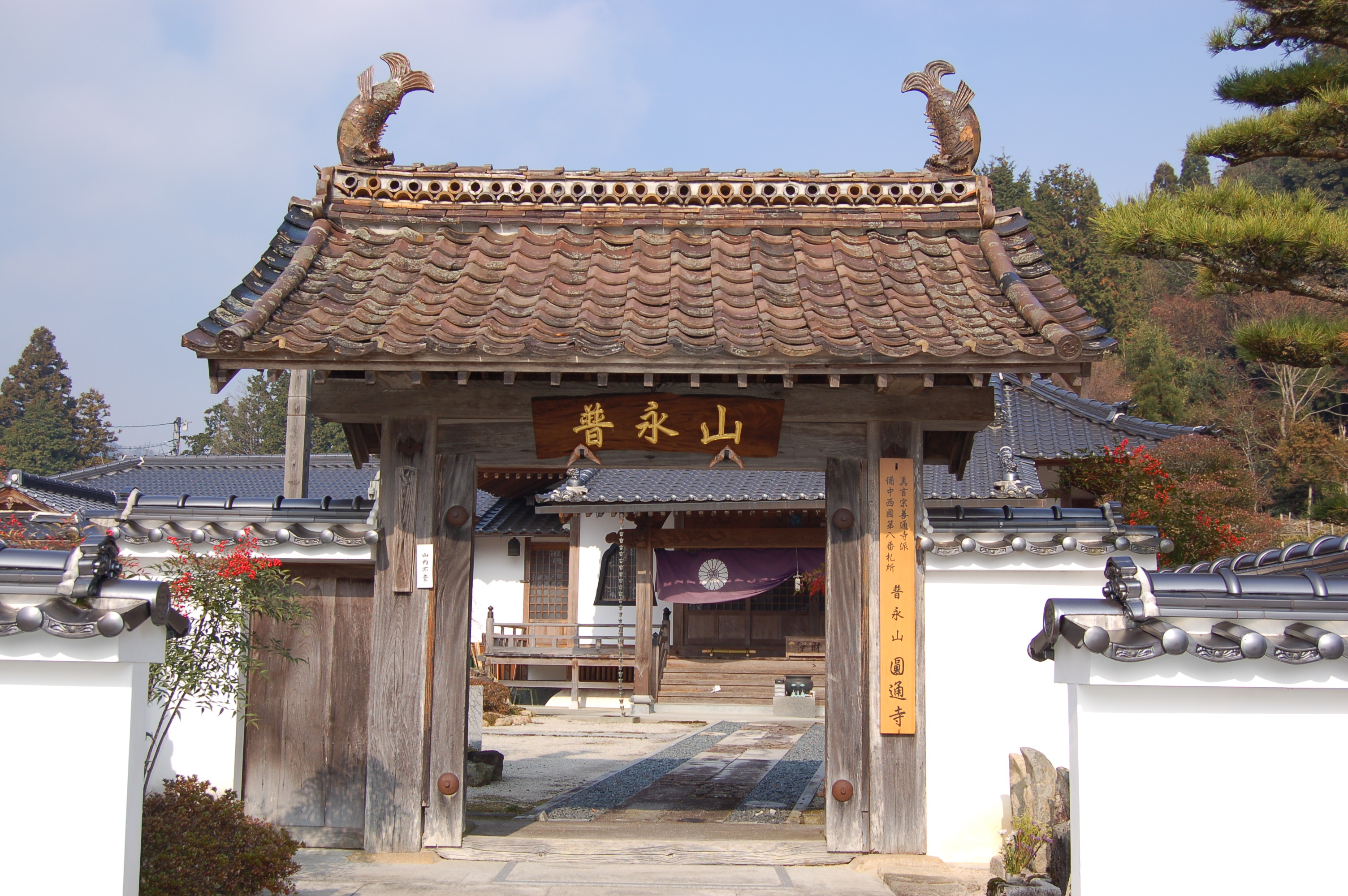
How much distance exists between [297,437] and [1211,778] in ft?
32.9

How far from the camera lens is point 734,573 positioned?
2170 centimetres

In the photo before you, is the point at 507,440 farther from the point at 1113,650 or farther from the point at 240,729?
the point at 1113,650

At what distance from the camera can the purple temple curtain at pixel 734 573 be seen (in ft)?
70.9

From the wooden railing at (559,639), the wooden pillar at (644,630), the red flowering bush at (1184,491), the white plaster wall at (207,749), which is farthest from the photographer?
the wooden railing at (559,639)

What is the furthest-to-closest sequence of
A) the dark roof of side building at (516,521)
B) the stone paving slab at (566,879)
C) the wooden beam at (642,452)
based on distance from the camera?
the dark roof of side building at (516,521) < the wooden beam at (642,452) < the stone paving slab at (566,879)

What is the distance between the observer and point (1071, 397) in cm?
2139

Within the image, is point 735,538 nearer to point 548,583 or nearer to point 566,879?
point 548,583

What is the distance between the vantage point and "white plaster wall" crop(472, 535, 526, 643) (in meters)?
24.3

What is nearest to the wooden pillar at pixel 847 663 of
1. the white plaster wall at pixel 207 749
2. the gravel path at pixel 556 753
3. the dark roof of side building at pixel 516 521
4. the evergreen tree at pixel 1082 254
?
the gravel path at pixel 556 753

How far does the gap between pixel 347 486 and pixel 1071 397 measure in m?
19.4

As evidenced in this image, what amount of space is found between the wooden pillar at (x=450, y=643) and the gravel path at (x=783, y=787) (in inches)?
111

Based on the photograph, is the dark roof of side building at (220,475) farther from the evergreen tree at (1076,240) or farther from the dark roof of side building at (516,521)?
the evergreen tree at (1076,240)

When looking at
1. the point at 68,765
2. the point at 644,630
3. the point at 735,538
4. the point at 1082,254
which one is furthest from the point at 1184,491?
the point at 1082,254

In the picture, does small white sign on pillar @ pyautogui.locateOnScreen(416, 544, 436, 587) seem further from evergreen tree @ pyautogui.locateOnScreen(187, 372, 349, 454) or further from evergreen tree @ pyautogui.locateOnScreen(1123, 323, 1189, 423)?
evergreen tree @ pyautogui.locateOnScreen(187, 372, 349, 454)
